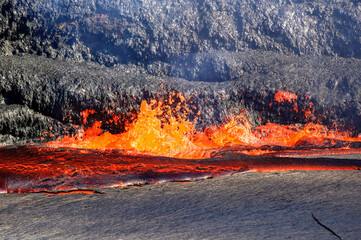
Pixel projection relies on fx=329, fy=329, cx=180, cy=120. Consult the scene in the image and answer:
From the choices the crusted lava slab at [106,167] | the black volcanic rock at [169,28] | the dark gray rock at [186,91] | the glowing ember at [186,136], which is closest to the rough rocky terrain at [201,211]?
the crusted lava slab at [106,167]

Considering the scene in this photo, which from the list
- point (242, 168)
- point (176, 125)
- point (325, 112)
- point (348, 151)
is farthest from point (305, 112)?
point (242, 168)

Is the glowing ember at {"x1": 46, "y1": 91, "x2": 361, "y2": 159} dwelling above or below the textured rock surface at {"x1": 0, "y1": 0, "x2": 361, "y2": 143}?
below

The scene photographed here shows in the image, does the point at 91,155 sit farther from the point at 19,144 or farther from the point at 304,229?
the point at 304,229

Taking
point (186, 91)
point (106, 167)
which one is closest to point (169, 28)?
point (186, 91)

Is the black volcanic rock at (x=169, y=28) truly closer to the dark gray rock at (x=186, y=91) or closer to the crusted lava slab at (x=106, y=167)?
the dark gray rock at (x=186, y=91)

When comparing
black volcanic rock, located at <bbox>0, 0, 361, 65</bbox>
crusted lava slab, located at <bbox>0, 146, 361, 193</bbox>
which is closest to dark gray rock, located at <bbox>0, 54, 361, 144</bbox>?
black volcanic rock, located at <bbox>0, 0, 361, 65</bbox>

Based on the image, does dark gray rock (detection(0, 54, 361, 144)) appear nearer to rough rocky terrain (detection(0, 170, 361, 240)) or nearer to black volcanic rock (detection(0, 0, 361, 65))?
black volcanic rock (detection(0, 0, 361, 65))

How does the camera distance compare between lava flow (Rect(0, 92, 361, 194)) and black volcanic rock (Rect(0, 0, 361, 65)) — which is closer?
lava flow (Rect(0, 92, 361, 194))

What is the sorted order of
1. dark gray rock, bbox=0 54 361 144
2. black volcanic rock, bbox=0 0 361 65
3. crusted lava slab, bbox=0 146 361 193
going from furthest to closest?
black volcanic rock, bbox=0 0 361 65 → dark gray rock, bbox=0 54 361 144 → crusted lava slab, bbox=0 146 361 193

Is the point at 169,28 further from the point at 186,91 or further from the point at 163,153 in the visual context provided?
the point at 163,153
